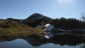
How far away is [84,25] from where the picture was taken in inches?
4587

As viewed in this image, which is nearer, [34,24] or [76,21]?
[76,21]

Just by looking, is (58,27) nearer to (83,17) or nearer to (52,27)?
(52,27)

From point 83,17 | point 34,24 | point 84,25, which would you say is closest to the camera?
point 83,17

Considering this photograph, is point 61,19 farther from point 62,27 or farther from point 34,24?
point 34,24

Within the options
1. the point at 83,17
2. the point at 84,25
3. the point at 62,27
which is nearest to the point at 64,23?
the point at 62,27

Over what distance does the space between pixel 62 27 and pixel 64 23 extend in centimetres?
302

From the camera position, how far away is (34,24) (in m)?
160

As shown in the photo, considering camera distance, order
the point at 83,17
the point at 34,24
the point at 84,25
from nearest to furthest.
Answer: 1. the point at 83,17
2. the point at 84,25
3. the point at 34,24

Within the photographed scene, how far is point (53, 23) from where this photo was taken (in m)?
123

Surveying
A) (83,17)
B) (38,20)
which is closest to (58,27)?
(83,17)

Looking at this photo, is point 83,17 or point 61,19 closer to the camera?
point 83,17

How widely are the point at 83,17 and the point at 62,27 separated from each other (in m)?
32.3

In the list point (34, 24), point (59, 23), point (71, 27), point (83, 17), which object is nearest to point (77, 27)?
point (71, 27)

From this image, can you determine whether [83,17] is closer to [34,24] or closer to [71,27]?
[71,27]
